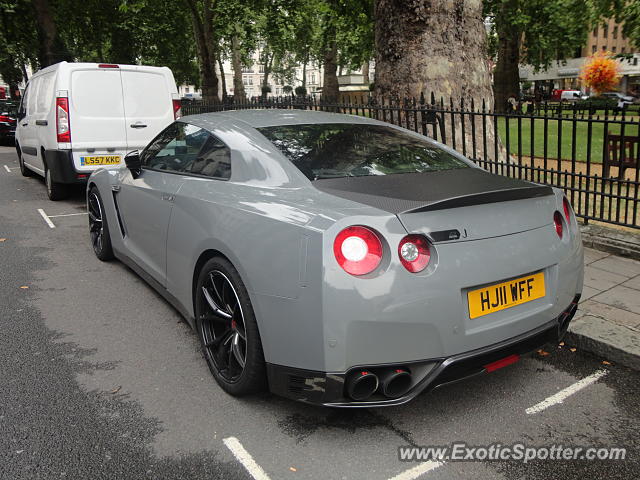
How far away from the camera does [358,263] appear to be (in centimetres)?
249

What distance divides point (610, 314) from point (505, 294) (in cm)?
184

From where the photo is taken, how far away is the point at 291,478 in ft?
8.24

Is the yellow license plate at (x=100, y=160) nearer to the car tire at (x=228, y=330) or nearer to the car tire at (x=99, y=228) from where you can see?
the car tire at (x=99, y=228)

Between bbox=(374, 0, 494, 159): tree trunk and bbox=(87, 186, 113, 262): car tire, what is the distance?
4292mm

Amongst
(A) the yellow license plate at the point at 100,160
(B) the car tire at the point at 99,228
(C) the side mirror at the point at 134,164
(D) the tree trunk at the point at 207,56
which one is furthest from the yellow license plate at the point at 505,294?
(D) the tree trunk at the point at 207,56

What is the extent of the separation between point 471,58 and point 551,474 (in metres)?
7.05

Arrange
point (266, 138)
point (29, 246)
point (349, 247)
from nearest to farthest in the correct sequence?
point (349, 247) < point (266, 138) < point (29, 246)

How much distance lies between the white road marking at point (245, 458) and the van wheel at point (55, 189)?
766 centimetres

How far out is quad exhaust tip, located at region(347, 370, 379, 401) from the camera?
2529mm

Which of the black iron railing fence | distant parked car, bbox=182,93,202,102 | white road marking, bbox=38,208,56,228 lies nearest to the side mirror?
the black iron railing fence

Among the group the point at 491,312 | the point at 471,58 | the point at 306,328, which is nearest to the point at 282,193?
the point at 306,328

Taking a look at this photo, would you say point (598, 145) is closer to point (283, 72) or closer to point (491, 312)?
point (491, 312)

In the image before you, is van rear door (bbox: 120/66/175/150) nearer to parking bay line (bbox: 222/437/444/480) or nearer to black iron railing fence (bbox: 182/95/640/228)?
black iron railing fence (bbox: 182/95/640/228)

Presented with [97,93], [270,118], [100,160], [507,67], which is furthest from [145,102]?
[507,67]
